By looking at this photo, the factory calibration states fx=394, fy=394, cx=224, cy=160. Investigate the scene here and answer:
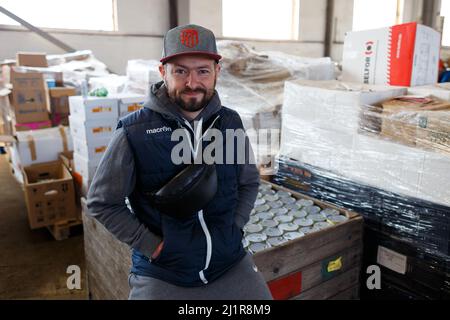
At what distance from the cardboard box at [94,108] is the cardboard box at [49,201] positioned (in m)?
0.68

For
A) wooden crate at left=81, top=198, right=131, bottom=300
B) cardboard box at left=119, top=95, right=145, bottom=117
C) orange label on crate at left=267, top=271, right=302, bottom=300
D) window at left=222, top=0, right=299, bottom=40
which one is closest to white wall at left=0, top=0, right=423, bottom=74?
window at left=222, top=0, right=299, bottom=40

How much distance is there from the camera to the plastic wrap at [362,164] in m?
2.09

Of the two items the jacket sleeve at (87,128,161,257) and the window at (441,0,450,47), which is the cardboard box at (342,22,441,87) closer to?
the jacket sleeve at (87,128,161,257)

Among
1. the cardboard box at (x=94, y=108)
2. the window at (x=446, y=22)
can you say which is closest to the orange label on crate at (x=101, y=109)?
the cardboard box at (x=94, y=108)

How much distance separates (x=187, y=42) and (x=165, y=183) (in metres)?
0.53

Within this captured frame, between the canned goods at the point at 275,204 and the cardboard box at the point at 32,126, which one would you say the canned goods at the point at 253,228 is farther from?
the cardboard box at the point at 32,126

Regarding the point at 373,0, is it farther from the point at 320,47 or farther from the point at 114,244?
the point at 114,244

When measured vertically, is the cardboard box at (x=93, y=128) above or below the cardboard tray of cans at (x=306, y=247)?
above

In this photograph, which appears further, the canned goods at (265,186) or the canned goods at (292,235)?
the canned goods at (265,186)

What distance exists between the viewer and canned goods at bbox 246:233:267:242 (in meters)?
2.08

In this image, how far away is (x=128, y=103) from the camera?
13.0 feet

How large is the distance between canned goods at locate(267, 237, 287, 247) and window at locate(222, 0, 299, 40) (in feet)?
24.0

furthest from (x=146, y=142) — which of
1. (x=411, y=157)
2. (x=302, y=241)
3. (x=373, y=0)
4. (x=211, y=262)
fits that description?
(x=373, y=0)
